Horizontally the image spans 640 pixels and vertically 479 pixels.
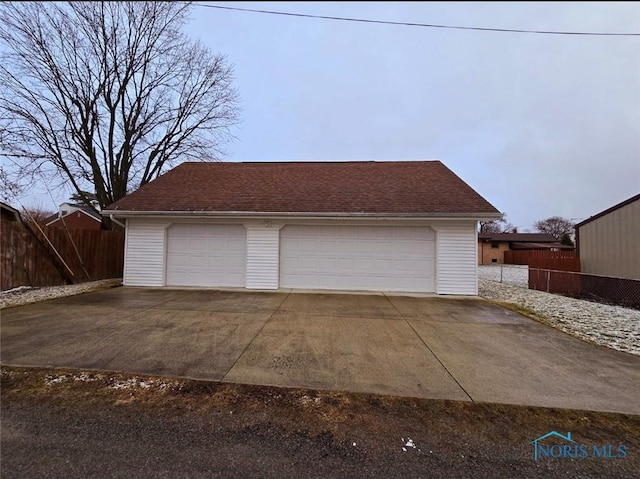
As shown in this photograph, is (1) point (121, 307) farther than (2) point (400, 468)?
Yes

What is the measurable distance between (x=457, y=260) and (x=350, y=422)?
7869mm

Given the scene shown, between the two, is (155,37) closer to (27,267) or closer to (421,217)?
(27,267)

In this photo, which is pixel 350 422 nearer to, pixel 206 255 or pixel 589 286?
pixel 206 255

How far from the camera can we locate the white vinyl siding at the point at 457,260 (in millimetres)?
9656

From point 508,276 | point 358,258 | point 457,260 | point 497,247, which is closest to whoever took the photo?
point 457,260

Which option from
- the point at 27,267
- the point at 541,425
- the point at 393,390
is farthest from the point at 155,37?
the point at 541,425

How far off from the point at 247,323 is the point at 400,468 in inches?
167

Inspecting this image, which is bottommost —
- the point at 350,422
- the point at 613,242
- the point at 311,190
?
the point at 350,422

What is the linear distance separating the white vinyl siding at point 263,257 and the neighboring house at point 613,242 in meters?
10.8

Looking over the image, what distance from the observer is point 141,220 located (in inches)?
415

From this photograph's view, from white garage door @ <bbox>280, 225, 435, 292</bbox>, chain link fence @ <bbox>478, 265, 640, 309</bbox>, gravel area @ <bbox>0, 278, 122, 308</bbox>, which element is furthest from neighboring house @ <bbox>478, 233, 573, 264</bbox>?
gravel area @ <bbox>0, 278, 122, 308</bbox>

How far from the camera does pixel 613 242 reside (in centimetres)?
1095

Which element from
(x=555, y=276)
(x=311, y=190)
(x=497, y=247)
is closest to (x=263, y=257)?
(x=311, y=190)

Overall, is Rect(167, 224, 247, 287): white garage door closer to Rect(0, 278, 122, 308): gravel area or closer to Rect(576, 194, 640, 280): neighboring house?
Rect(0, 278, 122, 308): gravel area
